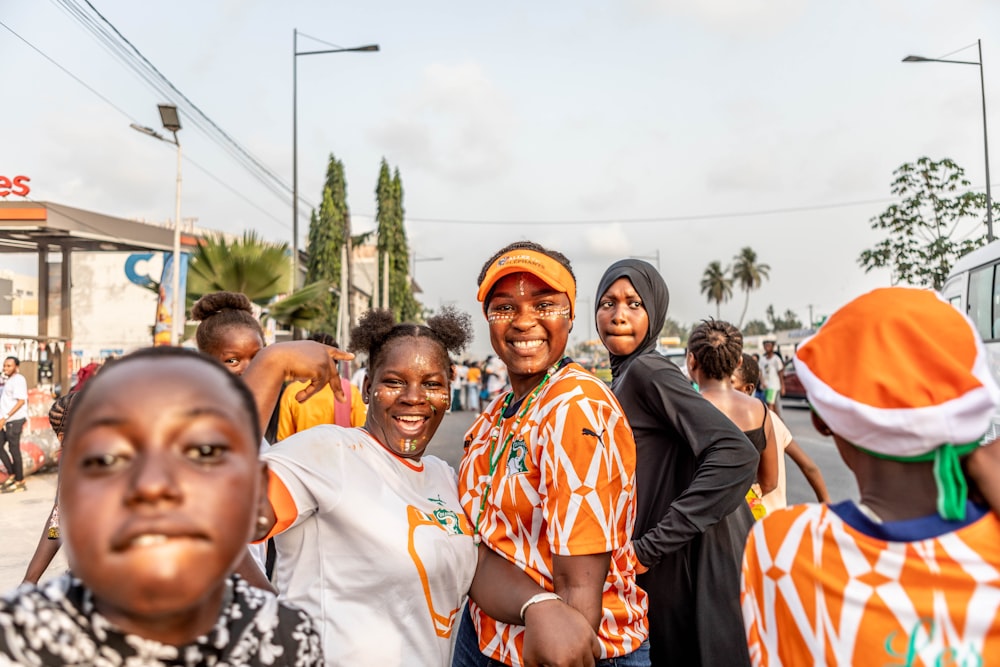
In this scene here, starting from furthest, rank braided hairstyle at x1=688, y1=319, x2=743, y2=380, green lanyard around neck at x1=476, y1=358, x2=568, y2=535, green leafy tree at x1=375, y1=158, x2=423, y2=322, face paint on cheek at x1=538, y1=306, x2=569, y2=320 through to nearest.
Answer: green leafy tree at x1=375, y1=158, x2=423, y2=322, braided hairstyle at x1=688, y1=319, x2=743, y2=380, face paint on cheek at x1=538, y1=306, x2=569, y2=320, green lanyard around neck at x1=476, y1=358, x2=568, y2=535

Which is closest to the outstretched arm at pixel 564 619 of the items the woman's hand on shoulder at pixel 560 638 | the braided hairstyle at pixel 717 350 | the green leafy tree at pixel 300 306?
the woman's hand on shoulder at pixel 560 638

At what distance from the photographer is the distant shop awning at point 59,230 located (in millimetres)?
14891

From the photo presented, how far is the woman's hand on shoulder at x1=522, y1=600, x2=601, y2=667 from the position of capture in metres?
1.59

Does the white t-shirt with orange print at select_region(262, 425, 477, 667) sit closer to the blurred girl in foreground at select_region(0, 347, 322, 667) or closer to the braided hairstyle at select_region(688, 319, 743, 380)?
the blurred girl in foreground at select_region(0, 347, 322, 667)

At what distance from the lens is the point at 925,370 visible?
1255 mm

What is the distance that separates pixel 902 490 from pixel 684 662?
1.41m

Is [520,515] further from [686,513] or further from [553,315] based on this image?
[686,513]

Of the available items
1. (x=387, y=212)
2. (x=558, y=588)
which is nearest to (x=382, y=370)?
(x=558, y=588)

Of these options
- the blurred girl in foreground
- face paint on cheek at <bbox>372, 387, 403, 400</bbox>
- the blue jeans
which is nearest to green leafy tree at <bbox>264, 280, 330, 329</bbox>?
face paint on cheek at <bbox>372, 387, 403, 400</bbox>

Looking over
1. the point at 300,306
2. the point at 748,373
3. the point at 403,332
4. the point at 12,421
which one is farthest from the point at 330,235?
the point at 403,332

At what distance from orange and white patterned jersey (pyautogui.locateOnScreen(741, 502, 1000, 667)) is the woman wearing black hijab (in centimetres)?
106

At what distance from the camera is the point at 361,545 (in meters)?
1.73

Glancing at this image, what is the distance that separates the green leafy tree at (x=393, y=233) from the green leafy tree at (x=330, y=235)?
413 centimetres

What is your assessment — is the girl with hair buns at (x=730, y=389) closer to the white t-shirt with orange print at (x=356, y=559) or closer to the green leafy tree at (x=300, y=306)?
the white t-shirt with orange print at (x=356, y=559)
